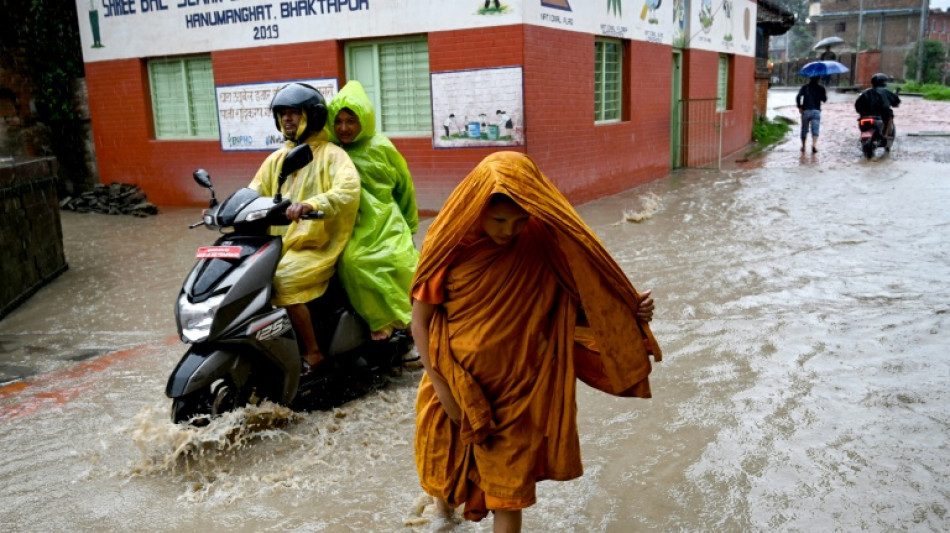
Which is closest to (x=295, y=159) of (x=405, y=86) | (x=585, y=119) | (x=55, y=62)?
(x=405, y=86)

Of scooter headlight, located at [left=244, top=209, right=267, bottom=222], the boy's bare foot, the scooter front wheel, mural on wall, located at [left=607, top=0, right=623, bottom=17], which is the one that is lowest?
the scooter front wheel

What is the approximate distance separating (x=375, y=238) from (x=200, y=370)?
1.39m

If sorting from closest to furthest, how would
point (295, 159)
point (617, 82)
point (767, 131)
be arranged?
point (295, 159)
point (617, 82)
point (767, 131)

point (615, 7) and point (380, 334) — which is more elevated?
point (615, 7)

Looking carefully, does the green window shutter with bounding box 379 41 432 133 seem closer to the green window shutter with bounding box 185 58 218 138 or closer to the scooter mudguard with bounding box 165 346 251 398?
the green window shutter with bounding box 185 58 218 138

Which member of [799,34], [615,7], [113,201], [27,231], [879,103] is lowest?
[113,201]

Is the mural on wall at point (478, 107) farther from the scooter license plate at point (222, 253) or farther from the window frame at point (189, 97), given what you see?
the scooter license plate at point (222, 253)

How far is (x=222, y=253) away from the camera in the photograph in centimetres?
376

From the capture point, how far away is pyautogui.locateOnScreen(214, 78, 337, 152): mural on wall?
11.4m

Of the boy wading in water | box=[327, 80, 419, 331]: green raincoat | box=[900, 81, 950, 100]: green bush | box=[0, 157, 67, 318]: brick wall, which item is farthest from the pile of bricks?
box=[900, 81, 950, 100]: green bush

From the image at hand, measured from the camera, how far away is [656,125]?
13875mm

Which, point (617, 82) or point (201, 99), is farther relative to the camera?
point (617, 82)

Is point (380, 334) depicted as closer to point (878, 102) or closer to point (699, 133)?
point (699, 133)

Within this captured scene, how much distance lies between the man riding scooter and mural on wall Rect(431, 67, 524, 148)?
9306mm
